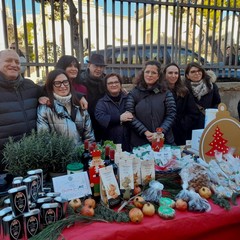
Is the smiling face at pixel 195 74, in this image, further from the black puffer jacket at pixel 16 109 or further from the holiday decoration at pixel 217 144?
the black puffer jacket at pixel 16 109

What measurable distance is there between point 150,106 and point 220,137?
0.79m

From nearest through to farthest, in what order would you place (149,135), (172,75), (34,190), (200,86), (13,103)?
(34,190), (13,103), (149,135), (172,75), (200,86)

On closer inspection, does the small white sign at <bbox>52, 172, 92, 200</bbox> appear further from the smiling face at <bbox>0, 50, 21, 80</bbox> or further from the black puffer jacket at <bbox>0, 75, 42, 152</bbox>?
the smiling face at <bbox>0, 50, 21, 80</bbox>

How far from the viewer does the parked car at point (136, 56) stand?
4.01m

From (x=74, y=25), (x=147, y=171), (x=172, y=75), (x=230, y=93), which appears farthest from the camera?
(x=230, y=93)

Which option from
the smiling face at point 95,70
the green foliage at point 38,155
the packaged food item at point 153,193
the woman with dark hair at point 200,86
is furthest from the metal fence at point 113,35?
the packaged food item at point 153,193

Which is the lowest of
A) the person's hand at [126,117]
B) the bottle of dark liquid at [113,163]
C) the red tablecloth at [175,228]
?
the red tablecloth at [175,228]

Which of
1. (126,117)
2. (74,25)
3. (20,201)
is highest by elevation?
(74,25)

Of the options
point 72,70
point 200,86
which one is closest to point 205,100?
point 200,86

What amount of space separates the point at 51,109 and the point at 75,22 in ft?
7.22

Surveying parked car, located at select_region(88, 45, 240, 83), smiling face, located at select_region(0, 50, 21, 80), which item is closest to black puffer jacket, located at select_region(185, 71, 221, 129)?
parked car, located at select_region(88, 45, 240, 83)

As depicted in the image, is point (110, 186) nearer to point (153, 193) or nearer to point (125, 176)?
point (125, 176)

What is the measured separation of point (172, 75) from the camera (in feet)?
8.88

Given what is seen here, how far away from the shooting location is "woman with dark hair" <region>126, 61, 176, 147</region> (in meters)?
2.38
